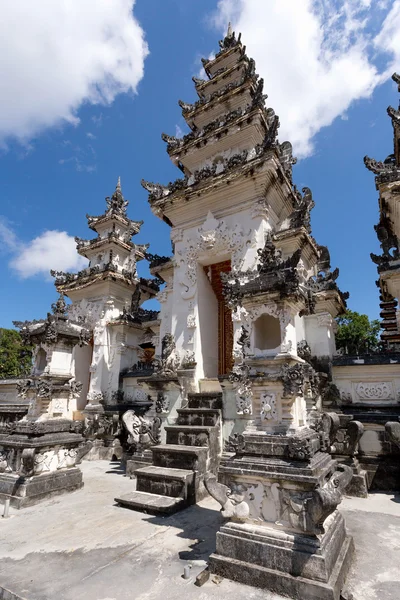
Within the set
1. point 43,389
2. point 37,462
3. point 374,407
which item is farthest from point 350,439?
point 43,389

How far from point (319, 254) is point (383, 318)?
24.1 feet

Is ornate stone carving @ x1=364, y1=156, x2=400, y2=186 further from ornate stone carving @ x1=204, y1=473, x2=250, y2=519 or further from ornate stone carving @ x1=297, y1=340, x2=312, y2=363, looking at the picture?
ornate stone carving @ x1=204, y1=473, x2=250, y2=519

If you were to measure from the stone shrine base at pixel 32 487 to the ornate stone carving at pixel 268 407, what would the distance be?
5.57 meters

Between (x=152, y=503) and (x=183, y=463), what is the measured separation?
4.18 ft

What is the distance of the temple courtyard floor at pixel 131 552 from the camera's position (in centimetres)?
379

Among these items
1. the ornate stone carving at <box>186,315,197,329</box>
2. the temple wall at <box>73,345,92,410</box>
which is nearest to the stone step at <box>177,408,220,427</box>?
the ornate stone carving at <box>186,315,197,329</box>

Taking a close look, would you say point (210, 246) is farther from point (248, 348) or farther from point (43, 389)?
point (43, 389)

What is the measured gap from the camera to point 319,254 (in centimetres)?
1270

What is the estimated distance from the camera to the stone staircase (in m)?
6.74

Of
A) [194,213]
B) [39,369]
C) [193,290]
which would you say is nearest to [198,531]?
[39,369]

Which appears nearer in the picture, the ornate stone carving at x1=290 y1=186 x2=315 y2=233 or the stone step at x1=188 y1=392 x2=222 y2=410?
the stone step at x1=188 y1=392 x2=222 y2=410

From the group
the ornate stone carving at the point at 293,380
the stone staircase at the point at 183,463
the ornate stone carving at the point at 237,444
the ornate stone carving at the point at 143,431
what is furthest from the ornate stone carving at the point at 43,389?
the ornate stone carving at the point at 293,380

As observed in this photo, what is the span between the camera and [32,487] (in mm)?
7102

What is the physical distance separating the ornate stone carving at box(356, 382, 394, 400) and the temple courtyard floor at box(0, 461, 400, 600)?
2.66 meters
